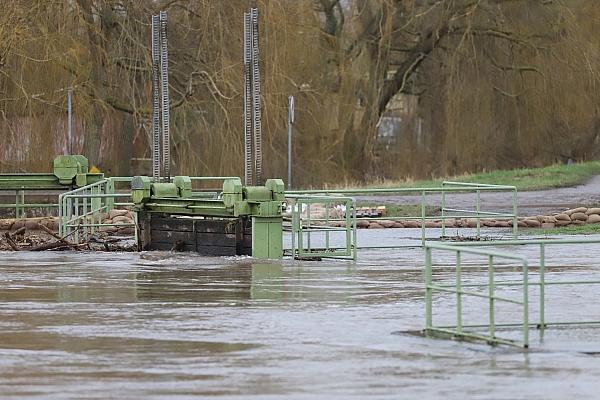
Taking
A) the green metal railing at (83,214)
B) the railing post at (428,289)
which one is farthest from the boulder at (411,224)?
the railing post at (428,289)

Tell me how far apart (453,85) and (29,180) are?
19354 millimetres

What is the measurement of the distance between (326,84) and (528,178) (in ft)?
23.3

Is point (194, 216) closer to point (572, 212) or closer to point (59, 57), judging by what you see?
point (572, 212)

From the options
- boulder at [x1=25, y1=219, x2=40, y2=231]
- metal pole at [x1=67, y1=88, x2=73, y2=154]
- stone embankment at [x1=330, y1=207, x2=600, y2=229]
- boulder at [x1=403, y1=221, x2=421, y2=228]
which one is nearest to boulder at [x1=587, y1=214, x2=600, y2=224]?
stone embankment at [x1=330, y1=207, x2=600, y2=229]

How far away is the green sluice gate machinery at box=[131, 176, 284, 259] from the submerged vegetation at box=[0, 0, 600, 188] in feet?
41.3

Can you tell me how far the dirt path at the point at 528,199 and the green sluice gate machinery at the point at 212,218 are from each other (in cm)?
1143

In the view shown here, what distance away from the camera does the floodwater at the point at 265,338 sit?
1359 cm

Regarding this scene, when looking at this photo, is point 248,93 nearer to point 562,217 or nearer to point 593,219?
point 562,217

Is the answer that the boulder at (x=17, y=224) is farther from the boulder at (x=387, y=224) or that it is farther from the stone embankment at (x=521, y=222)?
the boulder at (x=387, y=224)

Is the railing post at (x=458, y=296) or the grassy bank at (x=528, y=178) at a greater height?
the grassy bank at (x=528, y=178)

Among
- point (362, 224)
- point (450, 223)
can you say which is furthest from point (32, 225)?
point (450, 223)

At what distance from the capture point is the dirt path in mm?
40031

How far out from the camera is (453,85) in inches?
1988

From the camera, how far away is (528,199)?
4306 cm
